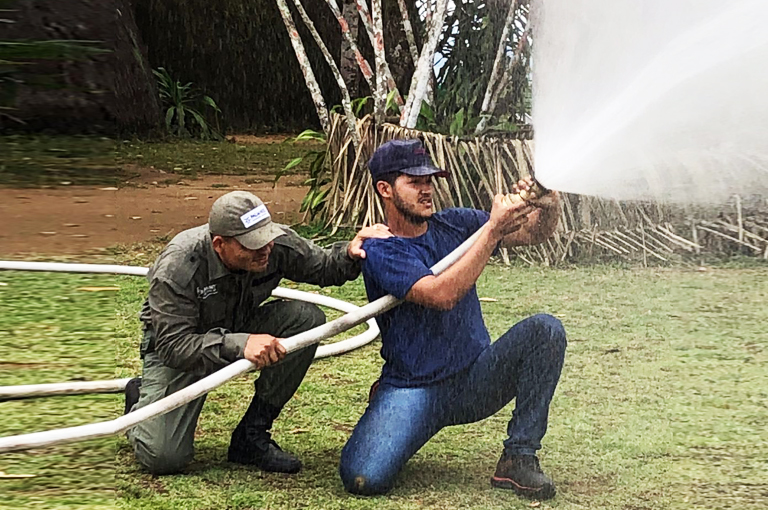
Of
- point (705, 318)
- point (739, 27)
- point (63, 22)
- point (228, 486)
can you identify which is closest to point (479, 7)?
point (705, 318)

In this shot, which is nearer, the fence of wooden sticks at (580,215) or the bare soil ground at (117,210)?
the fence of wooden sticks at (580,215)

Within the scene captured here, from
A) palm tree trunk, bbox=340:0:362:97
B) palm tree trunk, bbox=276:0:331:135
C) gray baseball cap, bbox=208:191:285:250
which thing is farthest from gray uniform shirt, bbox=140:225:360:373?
palm tree trunk, bbox=340:0:362:97

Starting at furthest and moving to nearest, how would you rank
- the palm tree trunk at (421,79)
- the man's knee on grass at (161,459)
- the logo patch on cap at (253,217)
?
the palm tree trunk at (421,79), the man's knee on grass at (161,459), the logo patch on cap at (253,217)

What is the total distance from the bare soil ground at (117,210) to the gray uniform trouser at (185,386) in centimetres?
387

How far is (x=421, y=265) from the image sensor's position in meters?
3.21

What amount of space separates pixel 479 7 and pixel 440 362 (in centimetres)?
591

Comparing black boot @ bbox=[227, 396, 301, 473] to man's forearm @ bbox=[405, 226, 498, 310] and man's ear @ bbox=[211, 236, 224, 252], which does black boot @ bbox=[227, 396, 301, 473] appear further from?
man's forearm @ bbox=[405, 226, 498, 310]

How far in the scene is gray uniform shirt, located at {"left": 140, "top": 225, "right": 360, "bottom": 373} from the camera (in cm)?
321

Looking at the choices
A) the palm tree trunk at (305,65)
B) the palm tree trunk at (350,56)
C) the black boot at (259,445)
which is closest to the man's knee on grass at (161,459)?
the black boot at (259,445)

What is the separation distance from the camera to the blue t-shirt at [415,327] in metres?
3.23

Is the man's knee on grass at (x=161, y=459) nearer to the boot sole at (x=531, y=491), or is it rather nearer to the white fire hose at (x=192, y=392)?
the white fire hose at (x=192, y=392)

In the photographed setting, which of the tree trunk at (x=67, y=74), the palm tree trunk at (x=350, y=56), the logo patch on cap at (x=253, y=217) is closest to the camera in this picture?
the logo patch on cap at (x=253, y=217)

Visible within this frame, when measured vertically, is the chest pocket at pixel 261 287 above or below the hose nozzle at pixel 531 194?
below

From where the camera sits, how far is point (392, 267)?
126 inches
